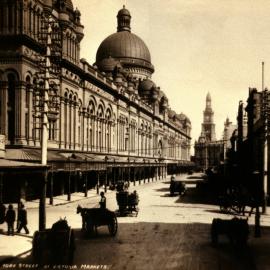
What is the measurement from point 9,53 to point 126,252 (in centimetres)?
2350

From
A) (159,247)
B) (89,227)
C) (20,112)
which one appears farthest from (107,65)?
(159,247)

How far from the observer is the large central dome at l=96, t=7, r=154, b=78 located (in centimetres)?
9975

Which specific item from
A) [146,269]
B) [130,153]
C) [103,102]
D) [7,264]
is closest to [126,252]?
[146,269]

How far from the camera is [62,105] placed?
43.1 metres

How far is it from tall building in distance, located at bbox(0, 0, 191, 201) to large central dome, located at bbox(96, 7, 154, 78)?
14.9 m

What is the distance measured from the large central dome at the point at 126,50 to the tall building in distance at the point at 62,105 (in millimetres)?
14918

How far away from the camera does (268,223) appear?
22.9m

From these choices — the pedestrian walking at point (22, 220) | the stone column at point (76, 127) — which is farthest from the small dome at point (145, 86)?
the pedestrian walking at point (22, 220)

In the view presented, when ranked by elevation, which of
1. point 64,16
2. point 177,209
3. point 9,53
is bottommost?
point 177,209

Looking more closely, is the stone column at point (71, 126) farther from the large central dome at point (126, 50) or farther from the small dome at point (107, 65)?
the large central dome at point (126, 50)

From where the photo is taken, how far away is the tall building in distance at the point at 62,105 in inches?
1284

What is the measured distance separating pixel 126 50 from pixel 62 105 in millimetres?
59418

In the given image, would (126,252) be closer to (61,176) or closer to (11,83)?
(11,83)

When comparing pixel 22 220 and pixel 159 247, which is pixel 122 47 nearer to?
pixel 22 220
